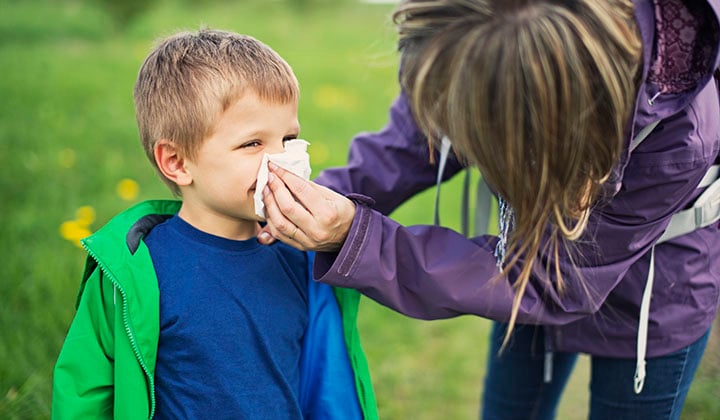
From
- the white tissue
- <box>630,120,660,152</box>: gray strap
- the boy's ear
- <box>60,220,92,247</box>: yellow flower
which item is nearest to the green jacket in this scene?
the boy's ear

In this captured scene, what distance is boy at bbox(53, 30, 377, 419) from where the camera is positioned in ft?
5.34

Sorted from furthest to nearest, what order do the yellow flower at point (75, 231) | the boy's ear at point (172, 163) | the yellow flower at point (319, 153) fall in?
the yellow flower at point (319, 153) → the yellow flower at point (75, 231) → the boy's ear at point (172, 163)

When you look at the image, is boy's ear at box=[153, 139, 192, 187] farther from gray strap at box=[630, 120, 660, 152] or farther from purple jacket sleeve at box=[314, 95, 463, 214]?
gray strap at box=[630, 120, 660, 152]

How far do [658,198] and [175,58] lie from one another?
121 centimetres

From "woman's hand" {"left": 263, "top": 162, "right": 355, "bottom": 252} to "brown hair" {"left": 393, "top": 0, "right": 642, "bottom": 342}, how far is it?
30cm

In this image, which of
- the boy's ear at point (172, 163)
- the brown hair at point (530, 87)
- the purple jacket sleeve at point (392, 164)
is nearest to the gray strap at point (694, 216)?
the brown hair at point (530, 87)

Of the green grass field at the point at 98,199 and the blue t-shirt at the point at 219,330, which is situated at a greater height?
the blue t-shirt at the point at 219,330

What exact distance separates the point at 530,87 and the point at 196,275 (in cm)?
91

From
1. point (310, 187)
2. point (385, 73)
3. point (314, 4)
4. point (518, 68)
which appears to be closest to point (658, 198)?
point (518, 68)

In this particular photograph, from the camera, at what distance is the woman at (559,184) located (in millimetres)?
1341

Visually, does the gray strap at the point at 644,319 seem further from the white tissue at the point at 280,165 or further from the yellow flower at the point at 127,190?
the yellow flower at the point at 127,190

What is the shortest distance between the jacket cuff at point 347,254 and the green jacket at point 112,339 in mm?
389

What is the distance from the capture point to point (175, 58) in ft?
5.79

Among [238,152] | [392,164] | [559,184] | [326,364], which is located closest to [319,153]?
[392,164]
